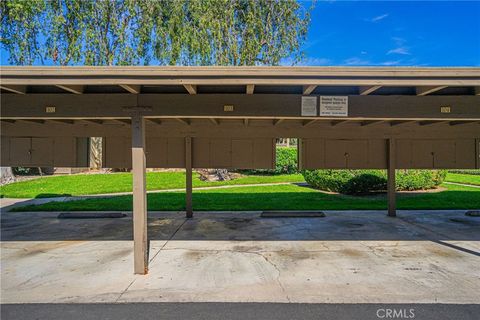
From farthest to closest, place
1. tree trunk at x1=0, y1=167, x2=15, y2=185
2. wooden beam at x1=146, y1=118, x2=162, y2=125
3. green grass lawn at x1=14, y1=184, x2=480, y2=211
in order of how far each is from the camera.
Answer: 1. tree trunk at x1=0, y1=167, x2=15, y2=185
2. green grass lawn at x1=14, y1=184, x2=480, y2=211
3. wooden beam at x1=146, y1=118, x2=162, y2=125

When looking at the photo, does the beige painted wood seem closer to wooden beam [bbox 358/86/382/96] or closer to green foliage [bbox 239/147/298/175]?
wooden beam [bbox 358/86/382/96]

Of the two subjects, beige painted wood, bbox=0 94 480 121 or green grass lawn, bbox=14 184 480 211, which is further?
green grass lawn, bbox=14 184 480 211

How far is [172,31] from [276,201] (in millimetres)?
13106

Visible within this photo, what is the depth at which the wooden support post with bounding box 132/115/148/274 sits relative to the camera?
15.9 feet

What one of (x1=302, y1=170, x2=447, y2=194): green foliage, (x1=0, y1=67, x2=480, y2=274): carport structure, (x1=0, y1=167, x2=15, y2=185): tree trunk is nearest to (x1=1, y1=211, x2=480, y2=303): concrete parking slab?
(x1=0, y1=67, x2=480, y2=274): carport structure

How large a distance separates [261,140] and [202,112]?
4.37 meters

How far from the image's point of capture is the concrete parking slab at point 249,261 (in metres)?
4.32

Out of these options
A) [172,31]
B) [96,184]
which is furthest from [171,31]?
[96,184]

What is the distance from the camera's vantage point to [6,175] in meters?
18.3

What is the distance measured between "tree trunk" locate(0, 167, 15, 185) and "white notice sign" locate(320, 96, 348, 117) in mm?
19469

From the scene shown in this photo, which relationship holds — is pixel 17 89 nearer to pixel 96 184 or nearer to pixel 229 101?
pixel 229 101

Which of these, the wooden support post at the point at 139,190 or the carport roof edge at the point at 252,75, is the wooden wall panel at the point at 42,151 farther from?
the carport roof edge at the point at 252,75

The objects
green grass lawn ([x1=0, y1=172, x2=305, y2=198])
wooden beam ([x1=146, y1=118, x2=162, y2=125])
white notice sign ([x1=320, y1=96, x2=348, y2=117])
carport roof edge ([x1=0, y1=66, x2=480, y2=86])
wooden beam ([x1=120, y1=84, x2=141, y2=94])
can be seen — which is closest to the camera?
carport roof edge ([x1=0, y1=66, x2=480, y2=86])

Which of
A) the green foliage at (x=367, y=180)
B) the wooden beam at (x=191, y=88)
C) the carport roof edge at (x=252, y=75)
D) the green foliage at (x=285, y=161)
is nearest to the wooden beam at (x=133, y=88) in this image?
the carport roof edge at (x=252, y=75)
